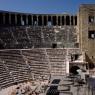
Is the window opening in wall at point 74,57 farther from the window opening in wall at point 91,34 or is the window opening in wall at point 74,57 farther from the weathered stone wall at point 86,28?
the window opening in wall at point 91,34

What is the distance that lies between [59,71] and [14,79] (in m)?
6.13

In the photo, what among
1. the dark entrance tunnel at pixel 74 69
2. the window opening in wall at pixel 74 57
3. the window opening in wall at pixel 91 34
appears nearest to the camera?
the dark entrance tunnel at pixel 74 69

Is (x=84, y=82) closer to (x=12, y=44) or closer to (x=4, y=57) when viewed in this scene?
(x=4, y=57)

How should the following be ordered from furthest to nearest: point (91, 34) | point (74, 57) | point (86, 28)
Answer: point (91, 34)
point (86, 28)
point (74, 57)

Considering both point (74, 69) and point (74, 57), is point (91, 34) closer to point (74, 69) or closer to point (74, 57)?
point (74, 57)

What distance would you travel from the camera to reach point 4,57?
31.5 m

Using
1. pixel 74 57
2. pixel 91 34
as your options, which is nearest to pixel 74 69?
pixel 74 57

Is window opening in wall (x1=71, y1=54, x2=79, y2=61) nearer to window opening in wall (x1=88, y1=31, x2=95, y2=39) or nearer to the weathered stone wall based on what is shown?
the weathered stone wall

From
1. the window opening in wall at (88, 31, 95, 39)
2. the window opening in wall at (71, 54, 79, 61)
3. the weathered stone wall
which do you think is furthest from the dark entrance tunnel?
the window opening in wall at (88, 31, 95, 39)

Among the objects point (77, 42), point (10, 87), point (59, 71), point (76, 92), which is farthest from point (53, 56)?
point (76, 92)

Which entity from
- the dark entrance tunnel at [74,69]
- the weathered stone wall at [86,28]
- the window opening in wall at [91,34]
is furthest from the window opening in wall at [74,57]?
the window opening in wall at [91,34]

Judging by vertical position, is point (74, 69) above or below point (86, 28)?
below

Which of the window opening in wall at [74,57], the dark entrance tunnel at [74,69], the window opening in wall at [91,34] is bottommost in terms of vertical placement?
the dark entrance tunnel at [74,69]

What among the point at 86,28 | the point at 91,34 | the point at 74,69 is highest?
the point at 86,28
